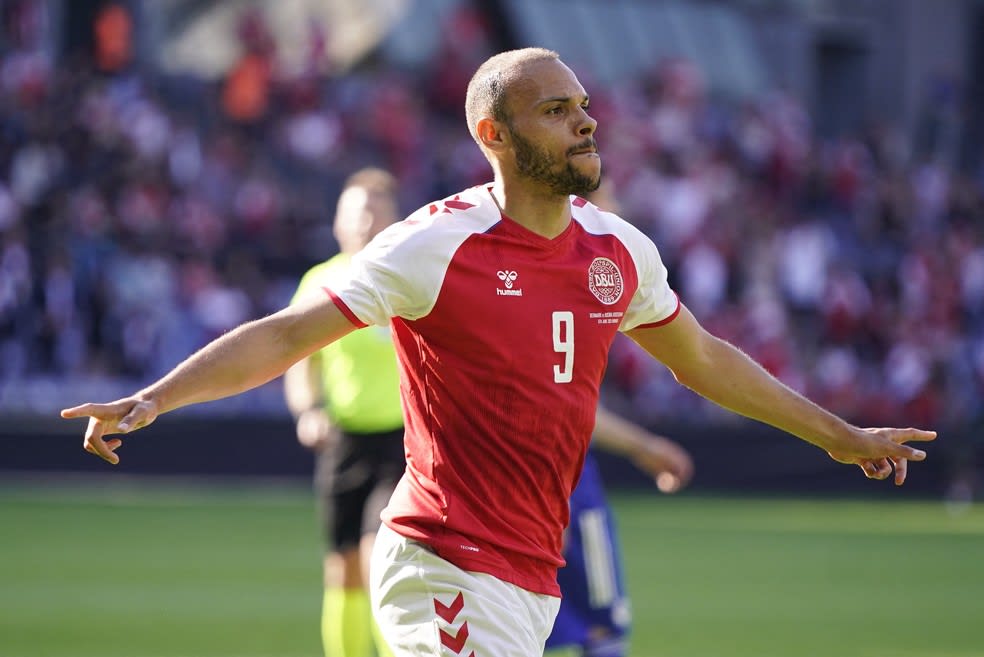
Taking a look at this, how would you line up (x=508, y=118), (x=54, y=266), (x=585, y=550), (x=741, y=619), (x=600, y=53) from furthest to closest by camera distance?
(x=600, y=53), (x=54, y=266), (x=741, y=619), (x=585, y=550), (x=508, y=118)

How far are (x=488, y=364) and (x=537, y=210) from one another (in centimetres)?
48

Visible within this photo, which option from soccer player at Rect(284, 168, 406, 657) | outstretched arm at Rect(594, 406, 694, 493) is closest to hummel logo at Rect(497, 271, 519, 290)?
outstretched arm at Rect(594, 406, 694, 493)

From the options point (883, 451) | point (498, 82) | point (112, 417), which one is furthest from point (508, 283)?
point (883, 451)

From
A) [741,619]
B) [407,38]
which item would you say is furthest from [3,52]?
[741,619]

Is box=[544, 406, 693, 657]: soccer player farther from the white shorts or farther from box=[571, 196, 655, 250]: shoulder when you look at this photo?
the white shorts

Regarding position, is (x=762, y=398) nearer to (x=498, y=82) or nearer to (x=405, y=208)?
(x=498, y=82)

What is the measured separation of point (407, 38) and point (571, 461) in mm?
26301

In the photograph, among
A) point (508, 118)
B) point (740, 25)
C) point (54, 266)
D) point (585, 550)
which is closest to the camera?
point (508, 118)

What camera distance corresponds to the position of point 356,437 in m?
8.75

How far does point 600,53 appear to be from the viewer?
34219 millimetres

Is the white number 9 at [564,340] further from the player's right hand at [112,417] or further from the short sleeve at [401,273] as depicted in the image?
the player's right hand at [112,417]

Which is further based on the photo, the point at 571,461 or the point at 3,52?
the point at 3,52

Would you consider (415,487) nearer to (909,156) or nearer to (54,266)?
(54,266)

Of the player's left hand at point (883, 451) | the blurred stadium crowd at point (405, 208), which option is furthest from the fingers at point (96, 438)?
the blurred stadium crowd at point (405, 208)
